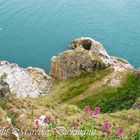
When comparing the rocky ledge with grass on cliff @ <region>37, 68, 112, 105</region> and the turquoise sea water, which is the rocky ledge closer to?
grass on cliff @ <region>37, 68, 112, 105</region>

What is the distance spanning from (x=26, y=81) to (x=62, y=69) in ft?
27.7

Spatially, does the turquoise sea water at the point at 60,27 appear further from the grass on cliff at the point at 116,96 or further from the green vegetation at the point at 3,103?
the green vegetation at the point at 3,103

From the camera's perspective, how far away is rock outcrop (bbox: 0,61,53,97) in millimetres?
85188

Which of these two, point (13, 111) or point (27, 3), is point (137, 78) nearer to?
point (13, 111)

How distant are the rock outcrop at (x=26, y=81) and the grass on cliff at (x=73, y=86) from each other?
3.52m

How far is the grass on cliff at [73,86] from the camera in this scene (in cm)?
7356

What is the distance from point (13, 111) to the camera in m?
24.1

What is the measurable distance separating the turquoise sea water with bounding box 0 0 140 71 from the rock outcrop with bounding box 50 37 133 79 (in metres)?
26.3

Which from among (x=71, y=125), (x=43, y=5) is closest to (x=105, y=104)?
(x=71, y=125)

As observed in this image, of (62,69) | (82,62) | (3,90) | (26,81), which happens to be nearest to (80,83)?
(82,62)

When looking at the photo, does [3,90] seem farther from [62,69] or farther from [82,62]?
[62,69]

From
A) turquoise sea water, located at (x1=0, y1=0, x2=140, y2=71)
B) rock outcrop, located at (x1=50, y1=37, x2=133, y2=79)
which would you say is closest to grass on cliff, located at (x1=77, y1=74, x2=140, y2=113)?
rock outcrop, located at (x1=50, y1=37, x2=133, y2=79)

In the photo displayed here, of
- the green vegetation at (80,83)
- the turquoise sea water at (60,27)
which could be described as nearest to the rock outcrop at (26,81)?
the green vegetation at (80,83)

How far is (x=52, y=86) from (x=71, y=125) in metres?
64.0
